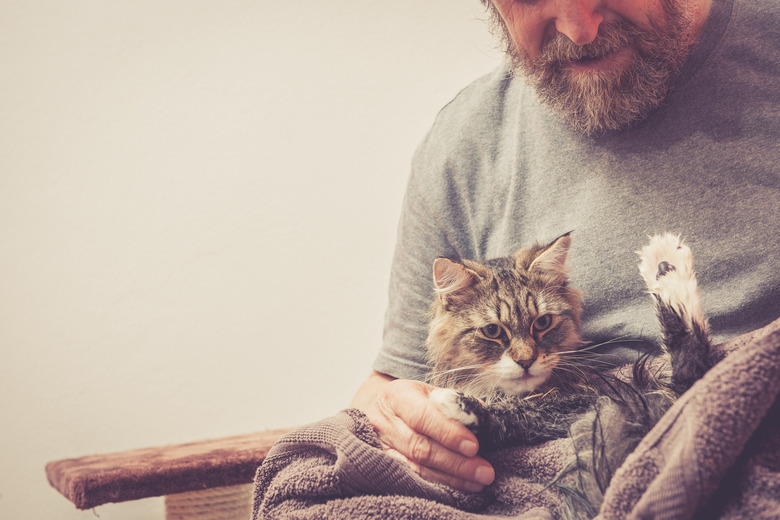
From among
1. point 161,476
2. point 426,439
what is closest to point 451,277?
point 426,439

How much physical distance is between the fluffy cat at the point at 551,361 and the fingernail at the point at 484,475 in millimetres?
80

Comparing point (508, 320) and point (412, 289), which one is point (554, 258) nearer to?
point (508, 320)

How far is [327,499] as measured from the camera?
2.58 ft

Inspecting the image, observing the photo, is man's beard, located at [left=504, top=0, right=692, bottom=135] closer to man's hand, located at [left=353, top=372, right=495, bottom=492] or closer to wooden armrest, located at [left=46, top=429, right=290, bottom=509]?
man's hand, located at [left=353, top=372, right=495, bottom=492]

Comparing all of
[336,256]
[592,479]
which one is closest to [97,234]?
[336,256]

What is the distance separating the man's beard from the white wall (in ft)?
2.61

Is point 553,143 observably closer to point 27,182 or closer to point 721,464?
point 721,464

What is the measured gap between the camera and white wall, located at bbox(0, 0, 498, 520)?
6.15ft

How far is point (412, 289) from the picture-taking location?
1319mm

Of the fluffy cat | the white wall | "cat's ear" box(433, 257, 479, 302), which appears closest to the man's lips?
the fluffy cat

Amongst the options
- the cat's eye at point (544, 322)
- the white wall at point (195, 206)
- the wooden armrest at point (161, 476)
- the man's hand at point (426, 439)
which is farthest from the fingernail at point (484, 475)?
the white wall at point (195, 206)

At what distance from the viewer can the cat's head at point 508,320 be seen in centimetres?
102

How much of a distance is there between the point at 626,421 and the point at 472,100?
3.12 feet

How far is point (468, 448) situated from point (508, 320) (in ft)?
1.05
